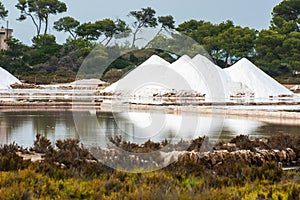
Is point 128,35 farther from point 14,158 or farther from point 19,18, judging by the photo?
point 19,18

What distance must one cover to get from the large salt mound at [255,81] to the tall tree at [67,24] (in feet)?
101

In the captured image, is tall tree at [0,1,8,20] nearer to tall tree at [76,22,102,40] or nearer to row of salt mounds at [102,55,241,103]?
tall tree at [76,22,102,40]

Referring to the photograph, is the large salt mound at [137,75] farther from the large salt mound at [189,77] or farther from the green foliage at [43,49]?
the green foliage at [43,49]

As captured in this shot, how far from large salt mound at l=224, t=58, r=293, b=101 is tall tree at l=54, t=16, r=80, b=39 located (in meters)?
30.8

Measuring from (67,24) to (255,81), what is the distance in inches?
1332

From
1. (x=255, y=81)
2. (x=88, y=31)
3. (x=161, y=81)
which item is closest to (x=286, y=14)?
(x=88, y=31)

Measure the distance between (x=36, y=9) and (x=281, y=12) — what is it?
29.9 metres

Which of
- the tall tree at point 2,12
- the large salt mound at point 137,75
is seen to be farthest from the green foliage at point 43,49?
the large salt mound at point 137,75

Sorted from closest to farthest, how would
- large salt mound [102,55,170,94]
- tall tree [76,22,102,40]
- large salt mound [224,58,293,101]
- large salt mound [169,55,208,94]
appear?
1. large salt mound [102,55,170,94]
2. large salt mound [169,55,208,94]
3. large salt mound [224,58,293,101]
4. tall tree [76,22,102,40]

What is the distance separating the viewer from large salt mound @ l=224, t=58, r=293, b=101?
3531 cm

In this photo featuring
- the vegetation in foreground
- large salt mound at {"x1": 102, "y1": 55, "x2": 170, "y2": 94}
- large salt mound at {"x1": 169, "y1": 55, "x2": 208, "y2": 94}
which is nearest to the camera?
the vegetation in foreground

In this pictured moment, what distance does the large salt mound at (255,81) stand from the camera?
35312 mm

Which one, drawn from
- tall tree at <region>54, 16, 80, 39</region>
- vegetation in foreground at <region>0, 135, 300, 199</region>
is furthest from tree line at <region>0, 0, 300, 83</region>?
vegetation in foreground at <region>0, 135, 300, 199</region>

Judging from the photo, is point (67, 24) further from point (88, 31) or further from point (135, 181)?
point (135, 181)
